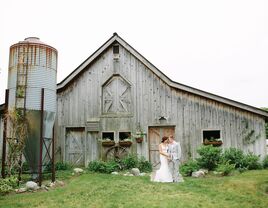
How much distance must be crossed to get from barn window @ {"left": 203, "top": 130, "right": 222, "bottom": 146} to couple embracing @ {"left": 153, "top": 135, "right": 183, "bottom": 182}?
340 cm

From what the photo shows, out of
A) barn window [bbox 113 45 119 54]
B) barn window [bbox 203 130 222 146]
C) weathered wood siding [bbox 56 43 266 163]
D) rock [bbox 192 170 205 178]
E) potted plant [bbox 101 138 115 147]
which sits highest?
barn window [bbox 113 45 119 54]

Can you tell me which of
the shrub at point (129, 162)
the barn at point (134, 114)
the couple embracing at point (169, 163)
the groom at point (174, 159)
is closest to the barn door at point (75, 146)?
the barn at point (134, 114)

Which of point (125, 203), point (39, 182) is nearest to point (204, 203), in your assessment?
point (125, 203)

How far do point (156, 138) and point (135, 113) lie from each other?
1.64 metres

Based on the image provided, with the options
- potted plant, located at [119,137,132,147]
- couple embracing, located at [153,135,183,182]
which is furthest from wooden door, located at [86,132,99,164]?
couple embracing, located at [153,135,183,182]

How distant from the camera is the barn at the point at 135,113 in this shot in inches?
575

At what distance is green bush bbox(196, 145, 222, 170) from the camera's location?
1278cm

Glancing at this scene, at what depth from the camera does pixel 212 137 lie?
581 inches

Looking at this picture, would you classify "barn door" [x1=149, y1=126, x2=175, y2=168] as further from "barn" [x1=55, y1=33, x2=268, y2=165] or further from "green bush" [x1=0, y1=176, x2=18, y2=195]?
"green bush" [x1=0, y1=176, x2=18, y2=195]

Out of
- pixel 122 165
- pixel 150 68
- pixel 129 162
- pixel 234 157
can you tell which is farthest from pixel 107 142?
pixel 234 157

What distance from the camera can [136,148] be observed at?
51.1 ft

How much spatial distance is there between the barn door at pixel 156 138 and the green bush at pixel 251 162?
11.9 feet

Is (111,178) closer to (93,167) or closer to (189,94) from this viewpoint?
(93,167)

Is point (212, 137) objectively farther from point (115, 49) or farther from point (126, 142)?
point (115, 49)
